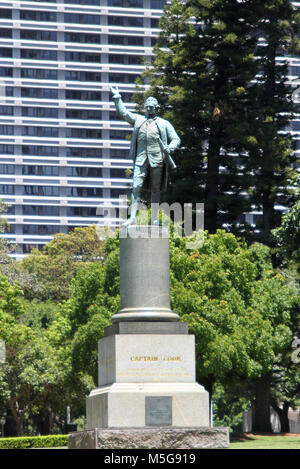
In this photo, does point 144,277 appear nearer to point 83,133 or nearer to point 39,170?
point 39,170

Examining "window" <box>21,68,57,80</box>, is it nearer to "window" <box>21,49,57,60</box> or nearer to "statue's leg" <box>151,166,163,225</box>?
"window" <box>21,49,57,60</box>

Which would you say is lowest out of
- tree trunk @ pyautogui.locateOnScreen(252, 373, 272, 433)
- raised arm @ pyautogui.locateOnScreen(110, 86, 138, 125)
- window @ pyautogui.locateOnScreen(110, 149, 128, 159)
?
tree trunk @ pyautogui.locateOnScreen(252, 373, 272, 433)

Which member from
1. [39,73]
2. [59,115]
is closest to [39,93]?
[39,73]

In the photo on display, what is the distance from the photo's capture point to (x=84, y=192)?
137875 mm

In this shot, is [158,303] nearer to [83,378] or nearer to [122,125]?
[83,378]

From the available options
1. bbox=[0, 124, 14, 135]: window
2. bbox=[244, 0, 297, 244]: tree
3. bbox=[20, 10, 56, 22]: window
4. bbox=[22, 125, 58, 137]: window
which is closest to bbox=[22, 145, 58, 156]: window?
bbox=[22, 125, 58, 137]: window

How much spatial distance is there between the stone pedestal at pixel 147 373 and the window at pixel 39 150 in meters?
115

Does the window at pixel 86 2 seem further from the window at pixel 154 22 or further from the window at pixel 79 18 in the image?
the window at pixel 154 22

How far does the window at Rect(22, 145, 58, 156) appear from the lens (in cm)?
13662

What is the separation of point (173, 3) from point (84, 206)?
77655 mm

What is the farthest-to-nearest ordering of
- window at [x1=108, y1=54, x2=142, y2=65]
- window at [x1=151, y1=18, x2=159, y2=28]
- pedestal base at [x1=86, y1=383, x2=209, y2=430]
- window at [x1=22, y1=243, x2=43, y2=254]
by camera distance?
1. window at [x1=108, y1=54, x2=142, y2=65]
2. window at [x1=151, y1=18, x2=159, y2=28]
3. window at [x1=22, y1=243, x2=43, y2=254]
4. pedestal base at [x1=86, y1=383, x2=209, y2=430]

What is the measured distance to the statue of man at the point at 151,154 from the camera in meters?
24.4

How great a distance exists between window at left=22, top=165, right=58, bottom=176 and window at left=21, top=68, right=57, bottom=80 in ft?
41.5

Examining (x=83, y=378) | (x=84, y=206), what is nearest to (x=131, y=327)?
(x=83, y=378)
